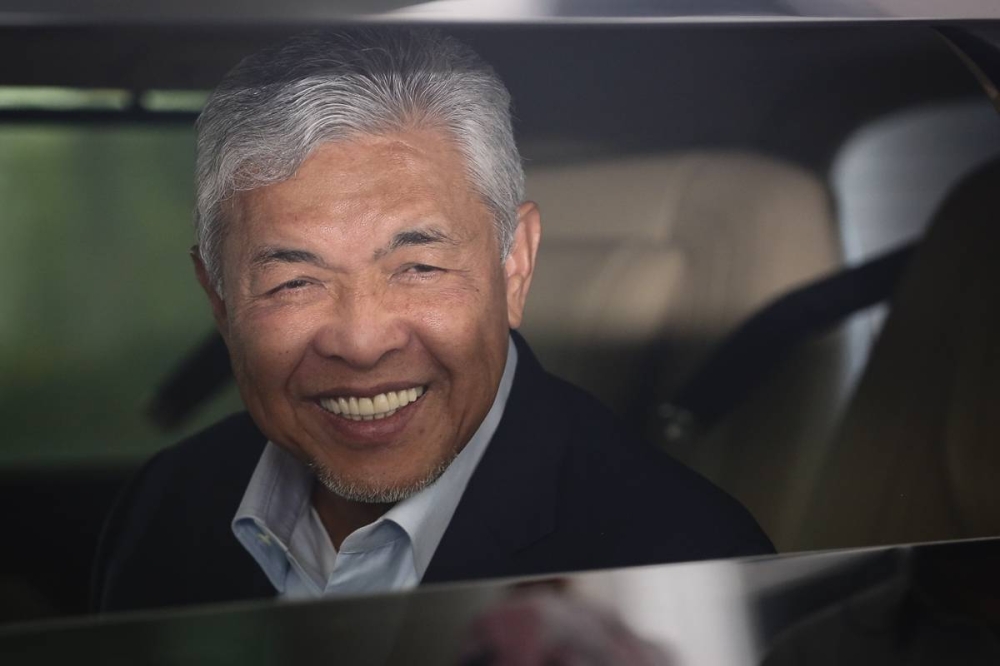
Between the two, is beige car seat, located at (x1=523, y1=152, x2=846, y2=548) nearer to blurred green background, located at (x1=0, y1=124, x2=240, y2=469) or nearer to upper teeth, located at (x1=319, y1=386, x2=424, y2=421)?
upper teeth, located at (x1=319, y1=386, x2=424, y2=421)

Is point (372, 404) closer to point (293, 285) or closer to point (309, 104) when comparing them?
point (293, 285)

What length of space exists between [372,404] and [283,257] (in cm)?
21

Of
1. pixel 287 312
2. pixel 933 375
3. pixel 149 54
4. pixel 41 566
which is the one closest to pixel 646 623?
pixel 933 375

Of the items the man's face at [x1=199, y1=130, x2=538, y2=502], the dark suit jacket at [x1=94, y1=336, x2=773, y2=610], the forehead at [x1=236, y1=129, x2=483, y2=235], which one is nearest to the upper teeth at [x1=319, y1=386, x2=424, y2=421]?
the man's face at [x1=199, y1=130, x2=538, y2=502]

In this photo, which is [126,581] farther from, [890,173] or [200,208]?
[890,173]

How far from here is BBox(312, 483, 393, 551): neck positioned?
1.37m

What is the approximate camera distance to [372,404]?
1326 mm

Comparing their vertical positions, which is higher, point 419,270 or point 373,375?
point 419,270

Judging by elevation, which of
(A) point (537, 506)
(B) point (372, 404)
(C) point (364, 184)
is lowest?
(A) point (537, 506)

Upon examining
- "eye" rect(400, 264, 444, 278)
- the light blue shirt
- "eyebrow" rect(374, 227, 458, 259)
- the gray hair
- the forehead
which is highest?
the gray hair

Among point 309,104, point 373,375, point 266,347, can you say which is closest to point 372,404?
point 373,375

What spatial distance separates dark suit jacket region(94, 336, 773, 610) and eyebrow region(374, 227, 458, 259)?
6.9 inches

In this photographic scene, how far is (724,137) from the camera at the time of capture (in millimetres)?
1422

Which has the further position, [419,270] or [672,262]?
[672,262]
